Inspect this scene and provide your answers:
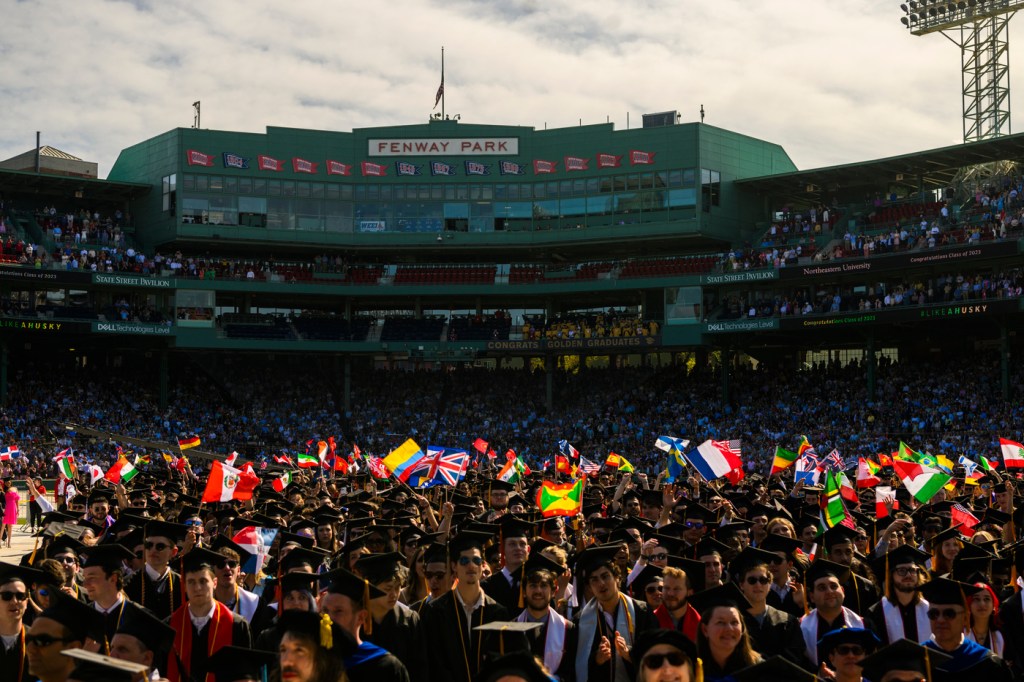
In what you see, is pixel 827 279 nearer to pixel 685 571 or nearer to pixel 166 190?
pixel 166 190

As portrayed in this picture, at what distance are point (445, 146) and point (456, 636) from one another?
51.4m

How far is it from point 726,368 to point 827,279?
6.06 m

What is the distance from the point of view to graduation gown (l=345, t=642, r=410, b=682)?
6.49 meters

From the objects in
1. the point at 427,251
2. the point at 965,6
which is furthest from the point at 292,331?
the point at 965,6

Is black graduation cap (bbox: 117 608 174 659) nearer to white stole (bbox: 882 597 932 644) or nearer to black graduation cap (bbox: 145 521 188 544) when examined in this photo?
black graduation cap (bbox: 145 521 188 544)

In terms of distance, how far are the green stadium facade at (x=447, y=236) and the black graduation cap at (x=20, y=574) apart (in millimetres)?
43547

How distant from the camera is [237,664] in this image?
5.98 meters

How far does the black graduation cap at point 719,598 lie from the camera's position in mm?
7366

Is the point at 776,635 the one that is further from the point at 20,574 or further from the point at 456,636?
the point at 20,574

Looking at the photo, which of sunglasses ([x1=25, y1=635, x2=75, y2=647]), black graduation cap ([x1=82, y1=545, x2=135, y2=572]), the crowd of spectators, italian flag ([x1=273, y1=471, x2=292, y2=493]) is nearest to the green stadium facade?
the crowd of spectators

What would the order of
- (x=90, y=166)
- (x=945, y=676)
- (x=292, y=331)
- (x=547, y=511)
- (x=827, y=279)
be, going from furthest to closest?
(x=90, y=166) < (x=292, y=331) < (x=827, y=279) < (x=547, y=511) < (x=945, y=676)

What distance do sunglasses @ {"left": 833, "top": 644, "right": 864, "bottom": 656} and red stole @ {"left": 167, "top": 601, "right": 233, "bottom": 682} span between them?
174 inches

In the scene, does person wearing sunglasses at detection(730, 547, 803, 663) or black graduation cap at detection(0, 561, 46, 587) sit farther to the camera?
person wearing sunglasses at detection(730, 547, 803, 663)

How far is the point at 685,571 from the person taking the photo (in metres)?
9.08
